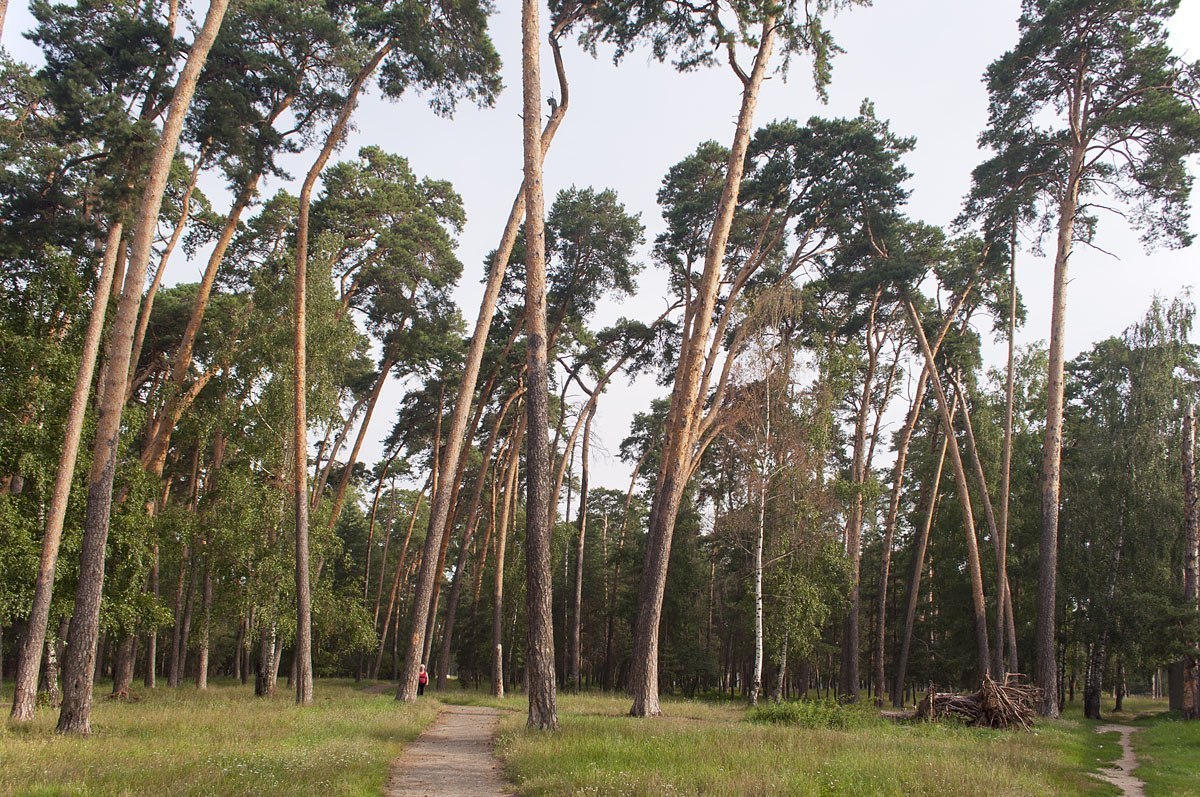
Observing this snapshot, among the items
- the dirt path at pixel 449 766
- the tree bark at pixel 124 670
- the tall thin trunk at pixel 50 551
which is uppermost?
the tall thin trunk at pixel 50 551

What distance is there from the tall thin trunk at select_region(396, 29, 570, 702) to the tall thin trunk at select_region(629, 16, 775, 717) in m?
3.87

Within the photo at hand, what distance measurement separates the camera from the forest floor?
7594mm

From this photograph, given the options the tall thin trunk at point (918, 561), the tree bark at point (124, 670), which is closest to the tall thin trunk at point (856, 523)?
the tall thin trunk at point (918, 561)

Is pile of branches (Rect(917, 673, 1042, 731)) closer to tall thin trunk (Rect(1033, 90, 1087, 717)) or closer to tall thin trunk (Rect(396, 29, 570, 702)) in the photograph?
tall thin trunk (Rect(1033, 90, 1087, 717))

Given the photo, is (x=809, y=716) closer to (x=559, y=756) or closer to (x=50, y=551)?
(x=559, y=756)

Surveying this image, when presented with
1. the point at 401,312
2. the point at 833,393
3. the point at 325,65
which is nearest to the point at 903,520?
the point at 833,393

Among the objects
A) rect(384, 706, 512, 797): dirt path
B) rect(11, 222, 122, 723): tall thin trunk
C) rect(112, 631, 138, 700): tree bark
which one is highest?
rect(11, 222, 122, 723): tall thin trunk

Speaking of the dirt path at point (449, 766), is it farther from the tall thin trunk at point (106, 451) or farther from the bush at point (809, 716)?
the bush at point (809, 716)

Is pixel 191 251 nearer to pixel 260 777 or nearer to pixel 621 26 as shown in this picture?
pixel 621 26

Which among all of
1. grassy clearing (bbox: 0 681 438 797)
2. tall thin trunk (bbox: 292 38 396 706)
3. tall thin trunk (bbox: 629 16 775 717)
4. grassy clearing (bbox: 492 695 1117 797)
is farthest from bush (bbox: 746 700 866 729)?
tall thin trunk (bbox: 292 38 396 706)

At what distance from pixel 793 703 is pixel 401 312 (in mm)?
A: 16617

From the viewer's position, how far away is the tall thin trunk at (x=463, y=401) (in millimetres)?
16109

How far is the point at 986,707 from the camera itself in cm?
1870

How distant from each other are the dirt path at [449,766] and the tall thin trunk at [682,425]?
3366 mm
